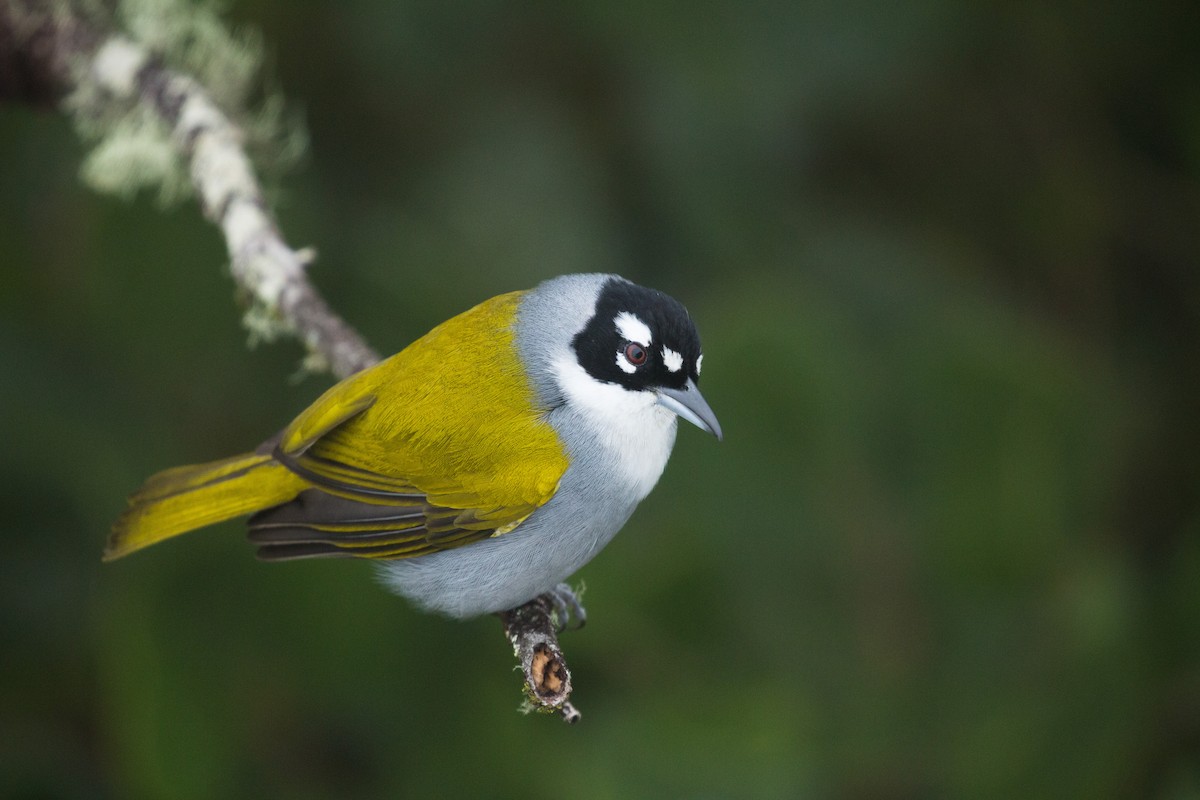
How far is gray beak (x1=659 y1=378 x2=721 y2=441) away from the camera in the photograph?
2996 millimetres

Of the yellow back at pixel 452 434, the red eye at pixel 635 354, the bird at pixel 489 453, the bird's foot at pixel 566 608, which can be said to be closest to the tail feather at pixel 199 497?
the bird at pixel 489 453

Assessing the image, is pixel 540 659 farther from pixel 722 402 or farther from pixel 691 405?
pixel 722 402

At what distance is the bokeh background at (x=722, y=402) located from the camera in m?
3.13

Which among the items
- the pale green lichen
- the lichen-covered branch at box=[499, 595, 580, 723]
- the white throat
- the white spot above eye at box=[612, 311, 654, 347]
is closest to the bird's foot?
the lichen-covered branch at box=[499, 595, 580, 723]

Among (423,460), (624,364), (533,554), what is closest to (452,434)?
(423,460)

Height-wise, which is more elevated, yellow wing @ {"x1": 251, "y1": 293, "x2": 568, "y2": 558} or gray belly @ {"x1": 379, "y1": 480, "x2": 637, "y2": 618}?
yellow wing @ {"x1": 251, "y1": 293, "x2": 568, "y2": 558}

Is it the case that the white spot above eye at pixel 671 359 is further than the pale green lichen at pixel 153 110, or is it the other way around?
the pale green lichen at pixel 153 110

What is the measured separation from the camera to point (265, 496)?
3.17 meters

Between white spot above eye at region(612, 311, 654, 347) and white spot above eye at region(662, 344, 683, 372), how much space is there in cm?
4

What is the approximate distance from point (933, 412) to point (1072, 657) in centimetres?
71

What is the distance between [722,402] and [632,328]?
463 millimetres

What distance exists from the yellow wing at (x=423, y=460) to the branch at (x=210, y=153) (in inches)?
8.6

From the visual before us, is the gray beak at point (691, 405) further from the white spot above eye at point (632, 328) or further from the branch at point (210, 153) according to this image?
the branch at point (210, 153)

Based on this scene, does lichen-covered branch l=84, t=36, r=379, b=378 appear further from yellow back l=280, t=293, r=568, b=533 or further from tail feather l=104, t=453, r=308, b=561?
tail feather l=104, t=453, r=308, b=561
